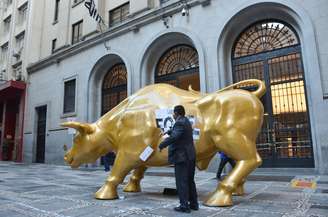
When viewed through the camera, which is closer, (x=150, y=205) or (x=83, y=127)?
(x=150, y=205)

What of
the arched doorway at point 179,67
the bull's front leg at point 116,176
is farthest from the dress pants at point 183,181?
the arched doorway at point 179,67

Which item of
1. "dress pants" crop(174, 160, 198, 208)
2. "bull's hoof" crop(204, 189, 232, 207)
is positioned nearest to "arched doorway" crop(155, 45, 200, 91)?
"bull's hoof" crop(204, 189, 232, 207)

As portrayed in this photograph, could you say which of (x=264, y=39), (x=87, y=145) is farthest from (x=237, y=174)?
(x=264, y=39)

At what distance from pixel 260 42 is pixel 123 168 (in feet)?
32.4

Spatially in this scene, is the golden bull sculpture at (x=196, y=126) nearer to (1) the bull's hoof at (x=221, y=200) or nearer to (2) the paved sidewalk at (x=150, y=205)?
(1) the bull's hoof at (x=221, y=200)

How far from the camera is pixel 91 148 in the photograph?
6.19m

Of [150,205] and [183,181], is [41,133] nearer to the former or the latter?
[150,205]

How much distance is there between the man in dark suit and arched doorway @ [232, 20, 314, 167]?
8236mm

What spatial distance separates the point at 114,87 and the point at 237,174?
565 inches

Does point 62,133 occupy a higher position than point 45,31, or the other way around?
point 45,31

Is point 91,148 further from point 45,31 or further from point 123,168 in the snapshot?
point 45,31

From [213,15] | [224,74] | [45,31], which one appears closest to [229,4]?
[213,15]

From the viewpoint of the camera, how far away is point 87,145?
6.19 meters

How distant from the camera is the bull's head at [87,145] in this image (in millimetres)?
6188
